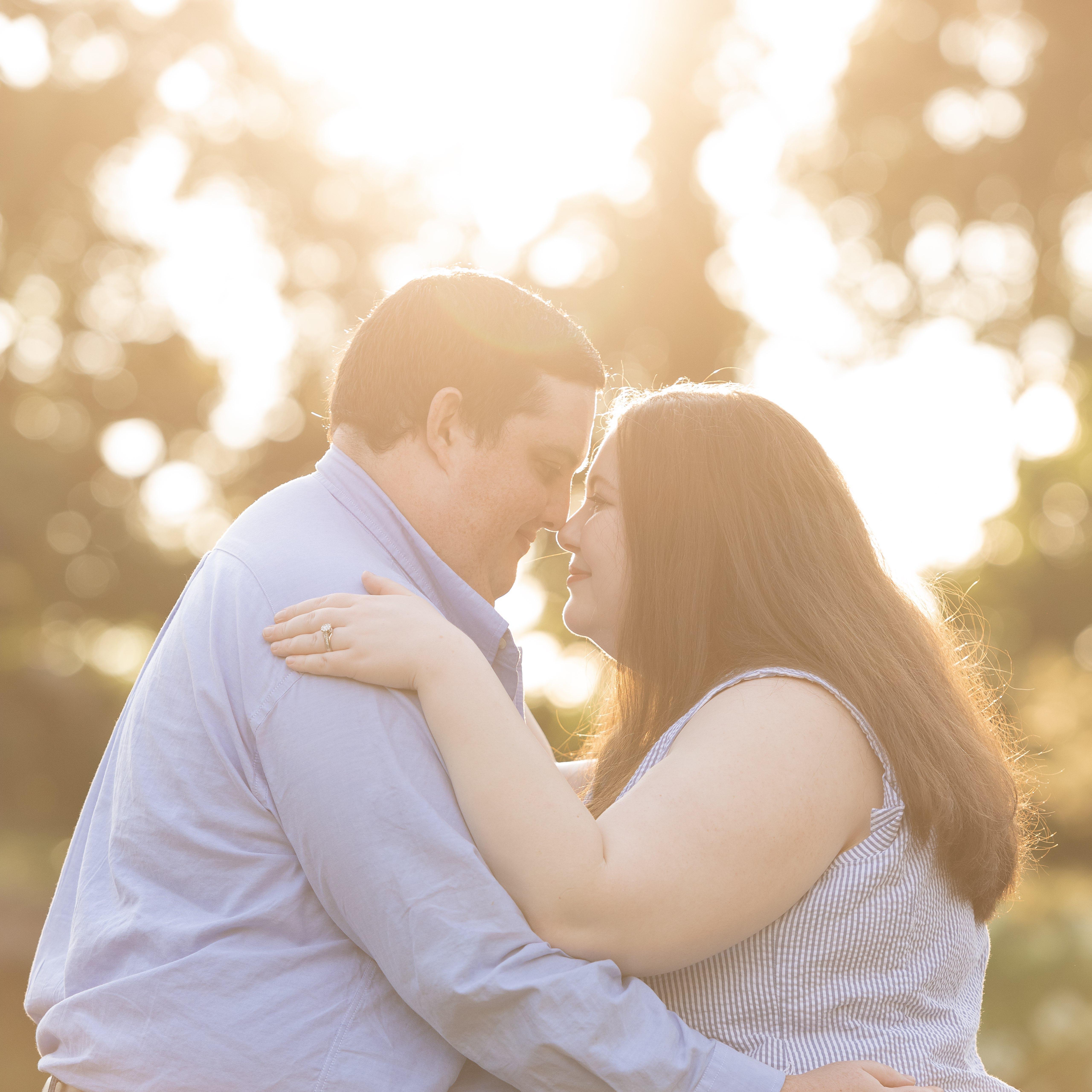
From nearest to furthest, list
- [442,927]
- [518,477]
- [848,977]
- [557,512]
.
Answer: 1. [442,927]
2. [848,977]
3. [518,477]
4. [557,512]

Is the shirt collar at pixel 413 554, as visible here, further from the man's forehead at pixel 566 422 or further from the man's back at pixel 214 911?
the man's forehead at pixel 566 422

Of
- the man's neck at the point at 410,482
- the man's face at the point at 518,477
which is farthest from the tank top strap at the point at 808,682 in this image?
the man's face at the point at 518,477

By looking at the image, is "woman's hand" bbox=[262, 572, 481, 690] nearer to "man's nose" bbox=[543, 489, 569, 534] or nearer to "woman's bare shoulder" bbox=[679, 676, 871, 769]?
"woman's bare shoulder" bbox=[679, 676, 871, 769]

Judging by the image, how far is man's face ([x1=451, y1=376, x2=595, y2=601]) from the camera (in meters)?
2.76

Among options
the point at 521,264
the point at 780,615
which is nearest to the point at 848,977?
the point at 780,615

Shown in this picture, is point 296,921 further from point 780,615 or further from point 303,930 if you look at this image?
point 780,615

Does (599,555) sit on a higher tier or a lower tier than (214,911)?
higher

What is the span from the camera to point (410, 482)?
2.67 metres

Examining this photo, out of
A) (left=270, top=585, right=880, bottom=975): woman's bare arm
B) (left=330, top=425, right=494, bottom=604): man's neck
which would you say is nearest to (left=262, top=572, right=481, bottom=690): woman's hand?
(left=270, top=585, right=880, bottom=975): woman's bare arm

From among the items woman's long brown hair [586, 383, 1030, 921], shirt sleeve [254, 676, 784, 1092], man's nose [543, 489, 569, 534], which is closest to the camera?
shirt sleeve [254, 676, 784, 1092]

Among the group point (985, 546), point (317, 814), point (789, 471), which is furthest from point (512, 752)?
point (985, 546)

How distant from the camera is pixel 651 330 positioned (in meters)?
15.0

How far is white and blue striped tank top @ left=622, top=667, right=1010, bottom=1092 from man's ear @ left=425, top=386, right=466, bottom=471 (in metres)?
0.87

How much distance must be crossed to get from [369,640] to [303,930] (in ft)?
1.75
